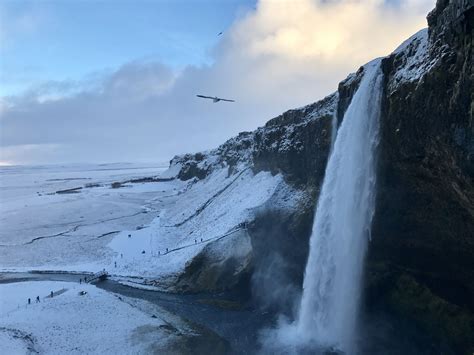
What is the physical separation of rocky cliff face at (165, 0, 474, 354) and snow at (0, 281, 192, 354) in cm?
907

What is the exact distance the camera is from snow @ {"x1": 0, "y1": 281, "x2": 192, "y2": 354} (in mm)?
22844

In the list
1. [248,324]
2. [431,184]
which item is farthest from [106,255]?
[431,184]

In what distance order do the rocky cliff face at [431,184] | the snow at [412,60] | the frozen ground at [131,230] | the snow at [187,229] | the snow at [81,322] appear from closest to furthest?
the rocky cliff face at [431,184] → the snow at [412,60] → the snow at [81,322] → the snow at [187,229] → the frozen ground at [131,230]

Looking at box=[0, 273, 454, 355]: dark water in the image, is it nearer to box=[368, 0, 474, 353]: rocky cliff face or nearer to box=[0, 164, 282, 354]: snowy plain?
box=[368, 0, 474, 353]: rocky cliff face

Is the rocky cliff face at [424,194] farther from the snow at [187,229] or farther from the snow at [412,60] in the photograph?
the snow at [187,229]

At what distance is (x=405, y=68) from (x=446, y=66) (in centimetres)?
391

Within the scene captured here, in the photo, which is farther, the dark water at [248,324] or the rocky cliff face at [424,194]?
the dark water at [248,324]

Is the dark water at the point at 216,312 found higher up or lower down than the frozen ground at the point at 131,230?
lower down

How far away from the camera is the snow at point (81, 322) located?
22.8 m

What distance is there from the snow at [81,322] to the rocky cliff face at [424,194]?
9066 mm

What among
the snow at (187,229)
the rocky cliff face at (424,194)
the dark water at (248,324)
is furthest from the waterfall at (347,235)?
the snow at (187,229)

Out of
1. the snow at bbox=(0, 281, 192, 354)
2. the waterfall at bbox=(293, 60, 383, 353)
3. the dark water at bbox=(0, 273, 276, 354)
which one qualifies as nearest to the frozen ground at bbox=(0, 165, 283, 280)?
the dark water at bbox=(0, 273, 276, 354)

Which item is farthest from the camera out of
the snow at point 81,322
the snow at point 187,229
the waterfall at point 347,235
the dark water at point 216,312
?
the snow at point 187,229

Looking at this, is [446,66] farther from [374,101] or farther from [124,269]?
[124,269]
